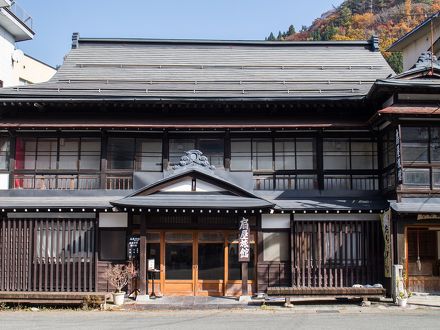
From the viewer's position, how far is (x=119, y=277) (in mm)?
18266

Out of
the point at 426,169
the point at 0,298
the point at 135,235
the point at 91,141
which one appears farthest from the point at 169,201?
the point at 426,169

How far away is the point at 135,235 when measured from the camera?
1975cm

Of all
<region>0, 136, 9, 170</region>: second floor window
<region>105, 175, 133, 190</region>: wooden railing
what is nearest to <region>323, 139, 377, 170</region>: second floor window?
<region>105, 175, 133, 190</region>: wooden railing

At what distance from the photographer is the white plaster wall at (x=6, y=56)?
3138cm

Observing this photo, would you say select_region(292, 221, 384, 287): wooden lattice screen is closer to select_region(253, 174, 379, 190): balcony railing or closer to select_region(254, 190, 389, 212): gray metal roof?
select_region(254, 190, 389, 212): gray metal roof

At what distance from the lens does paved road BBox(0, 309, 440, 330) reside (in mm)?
13406

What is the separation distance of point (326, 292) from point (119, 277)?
6.75 m

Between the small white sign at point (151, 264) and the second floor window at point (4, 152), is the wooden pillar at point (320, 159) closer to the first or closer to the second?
the small white sign at point (151, 264)

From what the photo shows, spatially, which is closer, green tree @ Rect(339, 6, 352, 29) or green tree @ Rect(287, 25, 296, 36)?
green tree @ Rect(339, 6, 352, 29)

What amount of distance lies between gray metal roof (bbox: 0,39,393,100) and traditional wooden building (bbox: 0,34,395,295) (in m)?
0.17

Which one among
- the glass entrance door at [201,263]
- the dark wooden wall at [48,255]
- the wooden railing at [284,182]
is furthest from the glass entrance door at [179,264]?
the wooden railing at [284,182]

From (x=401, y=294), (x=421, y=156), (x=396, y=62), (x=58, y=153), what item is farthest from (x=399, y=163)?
(x=396, y=62)

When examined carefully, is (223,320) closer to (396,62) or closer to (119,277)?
(119,277)

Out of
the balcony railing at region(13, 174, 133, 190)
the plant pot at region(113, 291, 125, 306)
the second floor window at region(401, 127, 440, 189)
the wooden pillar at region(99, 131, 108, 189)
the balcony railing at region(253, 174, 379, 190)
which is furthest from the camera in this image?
the balcony railing at region(253, 174, 379, 190)
